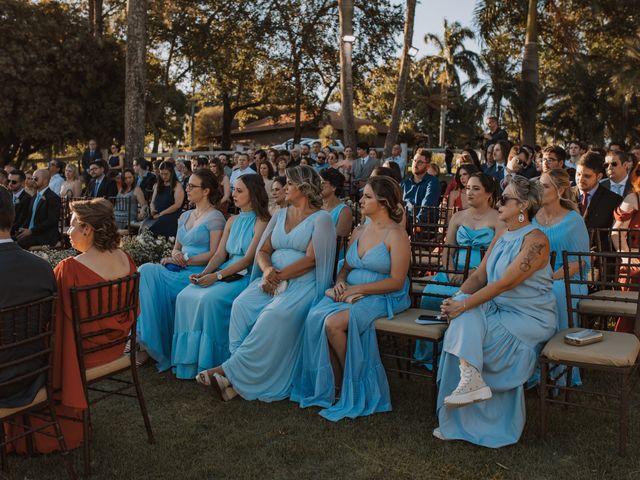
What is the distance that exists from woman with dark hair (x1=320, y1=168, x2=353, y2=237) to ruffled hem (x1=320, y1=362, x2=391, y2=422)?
1.95m

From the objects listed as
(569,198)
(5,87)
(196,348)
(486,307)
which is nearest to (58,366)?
(196,348)

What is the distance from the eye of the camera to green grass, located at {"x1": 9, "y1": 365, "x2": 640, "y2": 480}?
355 cm

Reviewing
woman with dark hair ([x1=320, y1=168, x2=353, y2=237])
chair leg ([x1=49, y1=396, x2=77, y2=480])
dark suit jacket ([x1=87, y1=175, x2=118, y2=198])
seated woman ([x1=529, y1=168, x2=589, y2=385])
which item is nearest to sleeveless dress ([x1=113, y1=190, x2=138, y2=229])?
dark suit jacket ([x1=87, y1=175, x2=118, y2=198])

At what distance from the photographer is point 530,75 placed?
19000mm

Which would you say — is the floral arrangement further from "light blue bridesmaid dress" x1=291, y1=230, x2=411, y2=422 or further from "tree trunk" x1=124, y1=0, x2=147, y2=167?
"tree trunk" x1=124, y1=0, x2=147, y2=167

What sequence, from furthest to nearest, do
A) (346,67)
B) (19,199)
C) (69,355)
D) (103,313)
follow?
(346,67), (19,199), (103,313), (69,355)

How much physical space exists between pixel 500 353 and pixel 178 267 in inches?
125

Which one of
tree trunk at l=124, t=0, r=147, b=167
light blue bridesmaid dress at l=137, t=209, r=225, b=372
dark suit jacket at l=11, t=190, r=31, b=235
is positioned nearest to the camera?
light blue bridesmaid dress at l=137, t=209, r=225, b=372

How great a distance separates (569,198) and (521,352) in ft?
6.14

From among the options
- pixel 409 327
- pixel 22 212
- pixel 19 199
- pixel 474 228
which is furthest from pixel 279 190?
pixel 19 199

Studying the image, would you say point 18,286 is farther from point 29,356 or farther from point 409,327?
point 409,327

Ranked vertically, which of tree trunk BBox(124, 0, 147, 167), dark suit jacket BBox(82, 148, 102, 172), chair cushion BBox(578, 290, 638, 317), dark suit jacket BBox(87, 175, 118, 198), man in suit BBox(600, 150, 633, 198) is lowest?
chair cushion BBox(578, 290, 638, 317)

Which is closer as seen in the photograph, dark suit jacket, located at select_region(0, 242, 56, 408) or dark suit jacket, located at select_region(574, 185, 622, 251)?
dark suit jacket, located at select_region(0, 242, 56, 408)

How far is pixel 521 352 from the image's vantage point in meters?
3.95
